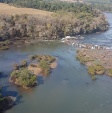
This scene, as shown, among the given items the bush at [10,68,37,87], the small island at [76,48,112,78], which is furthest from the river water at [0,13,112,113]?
the small island at [76,48,112,78]

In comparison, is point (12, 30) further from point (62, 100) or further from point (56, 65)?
point (62, 100)

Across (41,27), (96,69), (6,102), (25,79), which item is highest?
(25,79)

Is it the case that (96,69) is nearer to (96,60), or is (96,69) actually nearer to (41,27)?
(96,60)

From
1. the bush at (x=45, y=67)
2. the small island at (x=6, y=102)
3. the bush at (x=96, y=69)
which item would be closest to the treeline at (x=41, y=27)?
the bush at (x=45, y=67)

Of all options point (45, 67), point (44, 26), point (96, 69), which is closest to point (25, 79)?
point (45, 67)

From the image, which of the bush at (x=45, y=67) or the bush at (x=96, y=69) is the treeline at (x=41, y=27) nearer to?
the bush at (x=45, y=67)

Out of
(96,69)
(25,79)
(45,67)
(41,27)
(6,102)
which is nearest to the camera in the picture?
(6,102)
